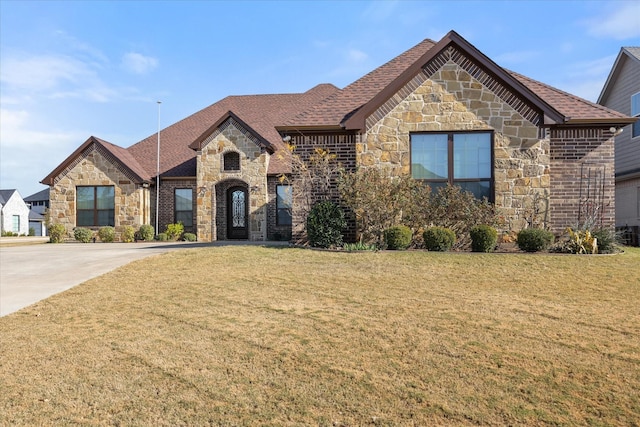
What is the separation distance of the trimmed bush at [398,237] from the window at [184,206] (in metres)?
12.8

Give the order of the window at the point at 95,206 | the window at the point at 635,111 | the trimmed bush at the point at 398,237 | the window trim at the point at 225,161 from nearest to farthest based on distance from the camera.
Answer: the trimmed bush at the point at 398,237 → the window at the point at 635,111 → the window trim at the point at 225,161 → the window at the point at 95,206

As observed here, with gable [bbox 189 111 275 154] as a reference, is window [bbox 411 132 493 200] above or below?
below

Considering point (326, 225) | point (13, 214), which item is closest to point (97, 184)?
point (326, 225)

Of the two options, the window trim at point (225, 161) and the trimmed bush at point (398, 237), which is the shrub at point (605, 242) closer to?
the trimmed bush at point (398, 237)

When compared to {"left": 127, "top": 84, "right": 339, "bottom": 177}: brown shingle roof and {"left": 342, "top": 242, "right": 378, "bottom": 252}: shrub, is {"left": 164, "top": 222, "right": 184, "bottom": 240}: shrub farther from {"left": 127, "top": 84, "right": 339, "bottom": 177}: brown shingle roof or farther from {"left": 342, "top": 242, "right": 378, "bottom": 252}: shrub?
{"left": 342, "top": 242, "right": 378, "bottom": 252}: shrub

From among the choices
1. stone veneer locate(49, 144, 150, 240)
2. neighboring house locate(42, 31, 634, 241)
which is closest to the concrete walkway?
neighboring house locate(42, 31, 634, 241)

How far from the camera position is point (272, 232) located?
2028 centimetres

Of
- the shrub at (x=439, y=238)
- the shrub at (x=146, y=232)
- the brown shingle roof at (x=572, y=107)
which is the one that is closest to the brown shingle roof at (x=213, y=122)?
the shrub at (x=146, y=232)

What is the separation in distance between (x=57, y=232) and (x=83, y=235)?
1423 mm

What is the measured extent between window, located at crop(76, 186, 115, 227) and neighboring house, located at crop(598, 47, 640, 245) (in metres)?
23.0

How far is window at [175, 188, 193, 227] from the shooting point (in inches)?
845

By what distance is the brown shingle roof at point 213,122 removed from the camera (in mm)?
22248

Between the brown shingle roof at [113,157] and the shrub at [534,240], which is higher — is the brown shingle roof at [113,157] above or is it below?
above

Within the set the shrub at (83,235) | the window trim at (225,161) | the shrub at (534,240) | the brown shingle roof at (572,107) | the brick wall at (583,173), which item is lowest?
the shrub at (83,235)
